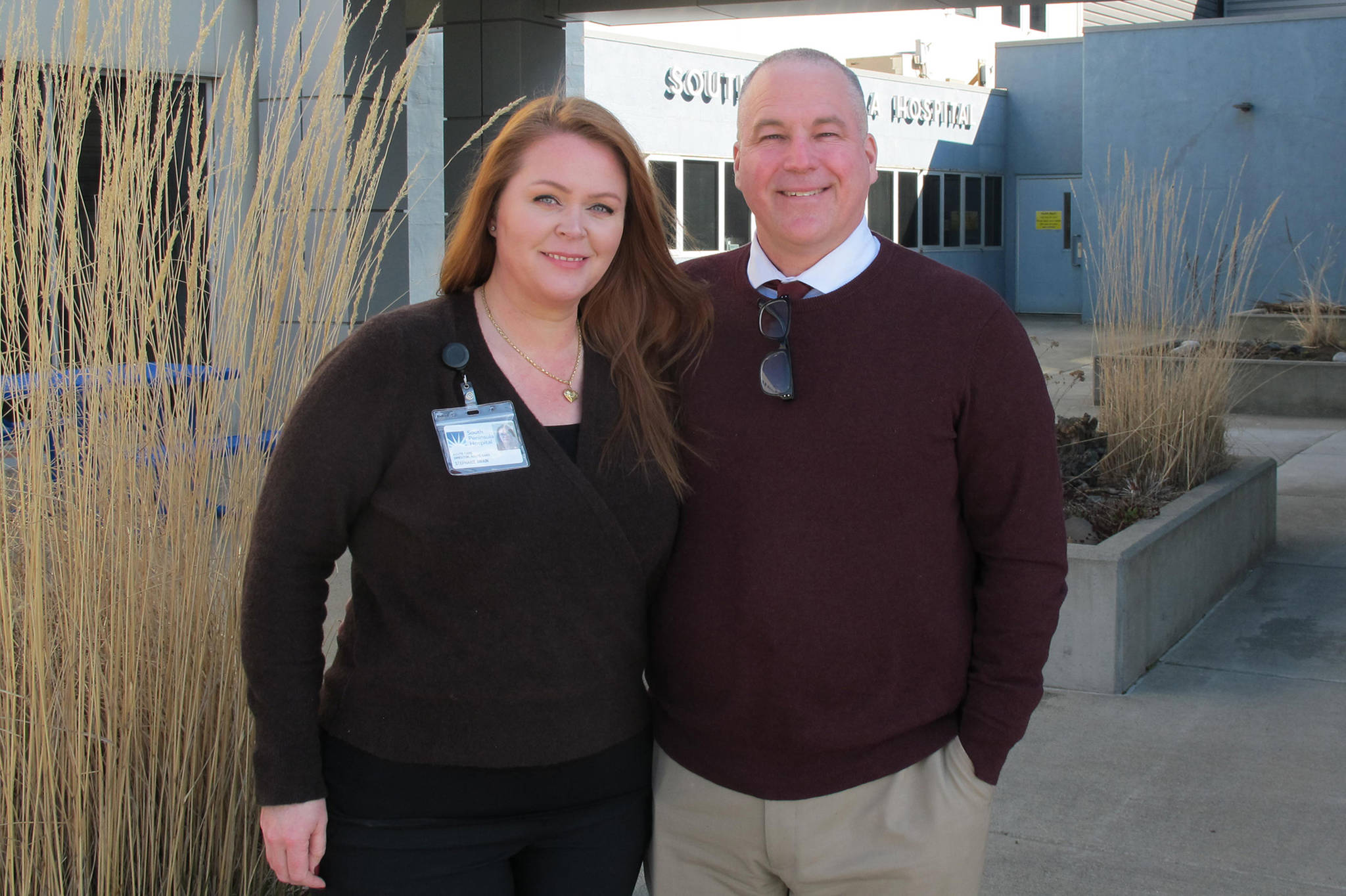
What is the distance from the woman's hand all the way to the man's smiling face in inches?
44.0

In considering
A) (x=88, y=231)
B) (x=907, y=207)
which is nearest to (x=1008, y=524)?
(x=88, y=231)

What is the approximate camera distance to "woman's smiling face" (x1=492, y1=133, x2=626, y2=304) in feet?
6.62

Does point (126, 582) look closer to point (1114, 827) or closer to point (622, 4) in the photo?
point (1114, 827)

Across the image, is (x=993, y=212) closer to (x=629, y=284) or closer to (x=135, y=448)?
(x=629, y=284)

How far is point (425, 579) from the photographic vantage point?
6.23 ft

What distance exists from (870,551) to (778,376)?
0.30 metres

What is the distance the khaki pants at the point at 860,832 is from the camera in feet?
6.58

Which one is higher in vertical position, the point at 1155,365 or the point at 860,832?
the point at 1155,365

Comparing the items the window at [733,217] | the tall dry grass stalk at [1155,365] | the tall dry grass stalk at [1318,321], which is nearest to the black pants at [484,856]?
the tall dry grass stalk at [1155,365]

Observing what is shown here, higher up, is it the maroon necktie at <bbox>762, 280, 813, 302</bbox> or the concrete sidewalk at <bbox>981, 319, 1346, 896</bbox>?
the maroon necktie at <bbox>762, 280, 813, 302</bbox>

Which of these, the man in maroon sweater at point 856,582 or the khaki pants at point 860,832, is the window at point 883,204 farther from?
the khaki pants at point 860,832

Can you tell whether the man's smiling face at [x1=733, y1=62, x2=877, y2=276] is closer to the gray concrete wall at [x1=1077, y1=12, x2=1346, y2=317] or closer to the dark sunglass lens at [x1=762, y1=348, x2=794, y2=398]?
the dark sunglass lens at [x1=762, y1=348, x2=794, y2=398]

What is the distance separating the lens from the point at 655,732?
2.15 m

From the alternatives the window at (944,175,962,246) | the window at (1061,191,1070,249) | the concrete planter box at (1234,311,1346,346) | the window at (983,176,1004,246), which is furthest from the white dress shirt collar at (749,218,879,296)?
the window at (983,176,1004,246)
